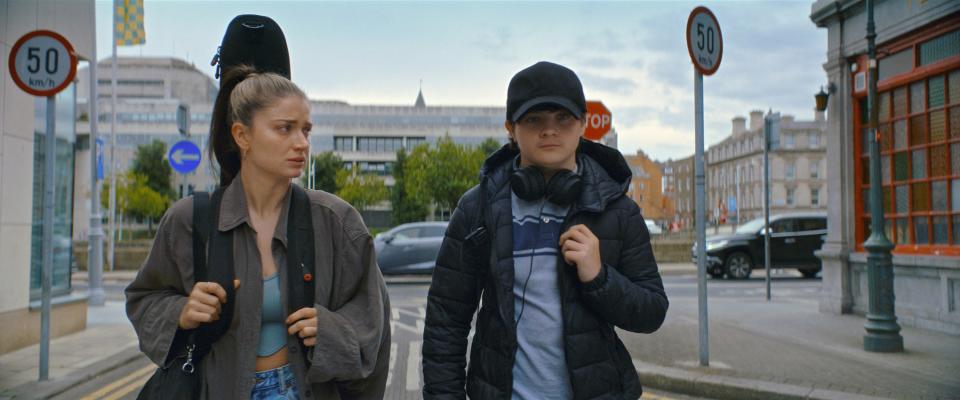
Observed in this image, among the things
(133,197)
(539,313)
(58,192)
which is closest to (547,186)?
(539,313)

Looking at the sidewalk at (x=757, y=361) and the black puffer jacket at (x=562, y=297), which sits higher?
the black puffer jacket at (x=562, y=297)

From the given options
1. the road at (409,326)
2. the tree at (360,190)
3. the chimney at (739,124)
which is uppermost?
the chimney at (739,124)

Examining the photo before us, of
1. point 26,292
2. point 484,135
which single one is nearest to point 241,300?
point 26,292

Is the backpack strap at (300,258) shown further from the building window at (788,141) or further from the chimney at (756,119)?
the chimney at (756,119)

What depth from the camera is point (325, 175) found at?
2808 inches

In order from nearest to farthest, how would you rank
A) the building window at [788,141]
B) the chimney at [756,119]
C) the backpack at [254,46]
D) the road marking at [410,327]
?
the backpack at [254,46]
the road marking at [410,327]
the building window at [788,141]
the chimney at [756,119]

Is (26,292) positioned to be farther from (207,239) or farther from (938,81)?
(938,81)

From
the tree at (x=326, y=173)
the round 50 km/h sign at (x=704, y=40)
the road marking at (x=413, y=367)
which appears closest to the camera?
the road marking at (x=413, y=367)

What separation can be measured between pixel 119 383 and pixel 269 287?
5.74 metres

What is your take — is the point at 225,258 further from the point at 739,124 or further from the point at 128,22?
the point at 739,124

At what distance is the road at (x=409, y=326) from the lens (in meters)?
6.42

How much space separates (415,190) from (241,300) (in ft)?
216

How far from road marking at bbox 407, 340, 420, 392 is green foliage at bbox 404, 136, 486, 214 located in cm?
5632

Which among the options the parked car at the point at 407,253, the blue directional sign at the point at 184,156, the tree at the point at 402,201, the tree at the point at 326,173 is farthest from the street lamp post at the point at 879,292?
the tree at the point at 326,173
